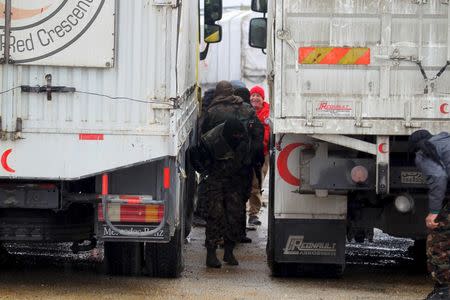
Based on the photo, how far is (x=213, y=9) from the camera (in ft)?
40.8

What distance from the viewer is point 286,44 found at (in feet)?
30.6

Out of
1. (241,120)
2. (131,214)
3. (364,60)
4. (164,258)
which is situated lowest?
(164,258)

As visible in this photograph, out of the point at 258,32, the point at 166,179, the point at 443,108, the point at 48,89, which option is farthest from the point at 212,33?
the point at 48,89

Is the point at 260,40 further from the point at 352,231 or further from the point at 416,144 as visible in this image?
the point at 416,144

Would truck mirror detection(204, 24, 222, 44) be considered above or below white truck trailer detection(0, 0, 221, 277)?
above

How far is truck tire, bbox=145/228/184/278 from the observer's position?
991 centimetres

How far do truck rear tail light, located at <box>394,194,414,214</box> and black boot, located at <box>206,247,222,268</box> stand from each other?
2275 millimetres

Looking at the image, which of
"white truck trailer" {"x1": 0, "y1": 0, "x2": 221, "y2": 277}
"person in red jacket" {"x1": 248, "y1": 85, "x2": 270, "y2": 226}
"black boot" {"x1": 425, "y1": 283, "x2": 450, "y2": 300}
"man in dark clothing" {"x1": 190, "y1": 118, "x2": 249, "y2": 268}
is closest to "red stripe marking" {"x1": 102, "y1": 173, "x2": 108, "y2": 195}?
"white truck trailer" {"x1": 0, "y1": 0, "x2": 221, "y2": 277}

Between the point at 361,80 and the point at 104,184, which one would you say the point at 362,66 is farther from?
the point at 104,184

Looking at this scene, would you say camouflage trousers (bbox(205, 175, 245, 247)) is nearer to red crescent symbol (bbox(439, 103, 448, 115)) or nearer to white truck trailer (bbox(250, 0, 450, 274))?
white truck trailer (bbox(250, 0, 450, 274))

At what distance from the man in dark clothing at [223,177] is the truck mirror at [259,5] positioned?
1.36 metres

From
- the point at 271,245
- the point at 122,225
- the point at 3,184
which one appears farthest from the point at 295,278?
the point at 3,184

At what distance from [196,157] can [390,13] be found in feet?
8.98

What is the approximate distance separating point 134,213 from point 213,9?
4.11 meters
